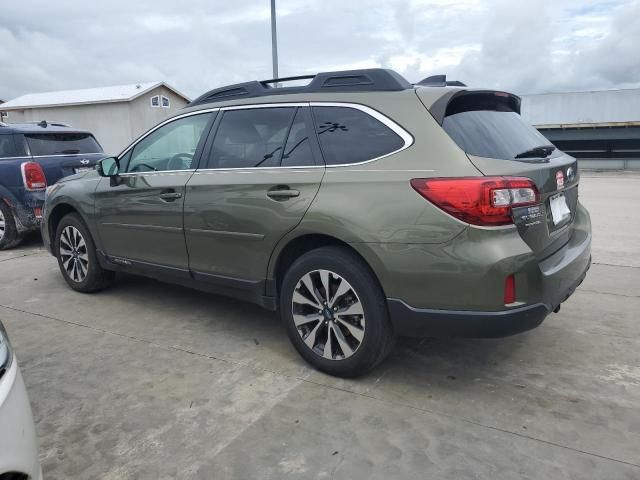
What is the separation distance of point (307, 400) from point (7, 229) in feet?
19.5

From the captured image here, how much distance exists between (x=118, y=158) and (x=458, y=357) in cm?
320

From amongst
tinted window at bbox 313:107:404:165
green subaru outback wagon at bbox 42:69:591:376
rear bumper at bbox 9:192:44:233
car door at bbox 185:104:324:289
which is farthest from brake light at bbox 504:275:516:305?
rear bumper at bbox 9:192:44:233

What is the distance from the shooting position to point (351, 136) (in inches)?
126

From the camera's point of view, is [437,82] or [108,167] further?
[108,167]

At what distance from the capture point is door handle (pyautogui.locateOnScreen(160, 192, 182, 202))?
13.0ft

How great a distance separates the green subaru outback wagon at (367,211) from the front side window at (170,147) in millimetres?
19

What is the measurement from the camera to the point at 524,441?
261 centimetres

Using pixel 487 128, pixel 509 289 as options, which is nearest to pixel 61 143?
pixel 487 128

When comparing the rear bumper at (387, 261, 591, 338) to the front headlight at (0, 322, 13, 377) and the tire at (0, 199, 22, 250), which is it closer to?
the front headlight at (0, 322, 13, 377)

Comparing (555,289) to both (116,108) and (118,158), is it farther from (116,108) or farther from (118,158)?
(116,108)

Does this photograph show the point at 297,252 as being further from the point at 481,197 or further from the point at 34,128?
the point at 34,128

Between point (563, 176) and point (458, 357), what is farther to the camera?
point (458, 357)

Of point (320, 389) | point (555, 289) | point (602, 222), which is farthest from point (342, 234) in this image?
point (602, 222)

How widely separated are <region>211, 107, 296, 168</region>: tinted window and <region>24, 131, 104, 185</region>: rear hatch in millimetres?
4365
